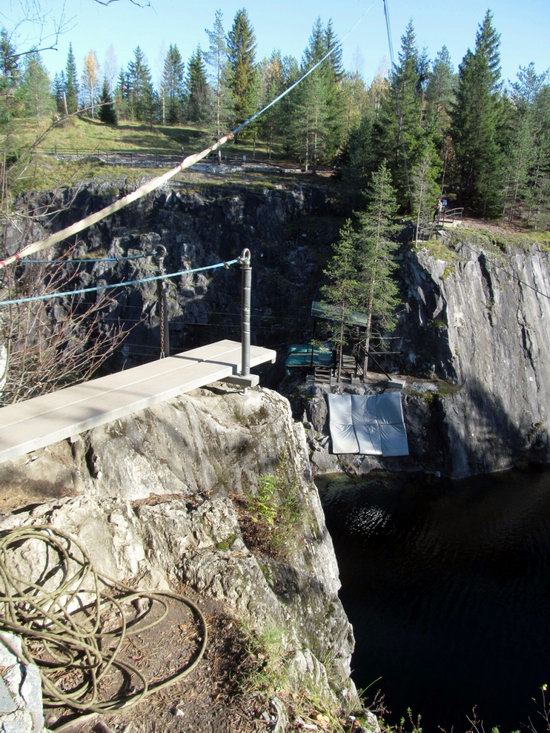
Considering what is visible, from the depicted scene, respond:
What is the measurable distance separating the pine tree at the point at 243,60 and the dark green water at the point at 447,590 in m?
33.9

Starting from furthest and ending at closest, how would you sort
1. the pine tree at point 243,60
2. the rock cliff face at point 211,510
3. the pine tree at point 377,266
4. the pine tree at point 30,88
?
the pine tree at point 243,60, the pine tree at point 377,266, the pine tree at point 30,88, the rock cliff face at point 211,510

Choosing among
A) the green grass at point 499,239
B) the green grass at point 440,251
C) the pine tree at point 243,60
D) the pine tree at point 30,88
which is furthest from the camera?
the pine tree at point 243,60

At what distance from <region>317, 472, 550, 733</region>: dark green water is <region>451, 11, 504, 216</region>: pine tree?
52.4ft

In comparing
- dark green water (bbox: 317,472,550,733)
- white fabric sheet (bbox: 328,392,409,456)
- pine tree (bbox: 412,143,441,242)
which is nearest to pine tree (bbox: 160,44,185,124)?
pine tree (bbox: 412,143,441,242)

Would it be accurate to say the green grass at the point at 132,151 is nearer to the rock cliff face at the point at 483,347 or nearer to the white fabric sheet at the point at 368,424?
the rock cliff face at the point at 483,347

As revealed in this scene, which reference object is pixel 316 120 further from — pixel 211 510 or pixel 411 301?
pixel 211 510

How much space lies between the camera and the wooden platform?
3518 mm

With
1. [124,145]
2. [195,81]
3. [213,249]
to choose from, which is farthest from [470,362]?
[195,81]

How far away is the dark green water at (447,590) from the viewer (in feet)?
32.8

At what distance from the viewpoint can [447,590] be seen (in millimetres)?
12781

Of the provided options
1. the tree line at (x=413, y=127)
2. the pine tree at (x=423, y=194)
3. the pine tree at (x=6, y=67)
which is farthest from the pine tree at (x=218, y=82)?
the pine tree at (x=6, y=67)

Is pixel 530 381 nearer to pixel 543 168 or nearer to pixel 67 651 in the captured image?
pixel 543 168

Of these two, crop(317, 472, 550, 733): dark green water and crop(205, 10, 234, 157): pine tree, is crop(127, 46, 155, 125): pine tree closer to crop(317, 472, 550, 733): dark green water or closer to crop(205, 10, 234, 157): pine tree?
crop(205, 10, 234, 157): pine tree

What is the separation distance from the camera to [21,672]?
2.19 m
